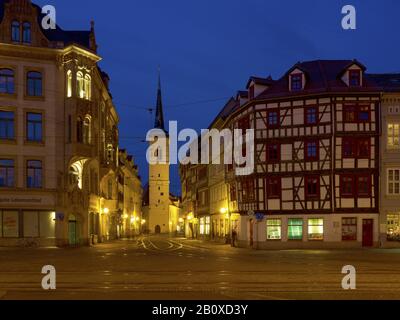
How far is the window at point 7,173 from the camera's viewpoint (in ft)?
167

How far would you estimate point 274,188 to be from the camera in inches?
2053

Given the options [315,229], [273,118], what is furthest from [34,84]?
[315,229]

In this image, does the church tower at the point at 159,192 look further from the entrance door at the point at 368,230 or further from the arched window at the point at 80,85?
the entrance door at the point at 368,230

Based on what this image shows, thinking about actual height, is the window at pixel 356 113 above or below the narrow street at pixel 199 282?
above

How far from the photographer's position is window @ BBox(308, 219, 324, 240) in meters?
51.1

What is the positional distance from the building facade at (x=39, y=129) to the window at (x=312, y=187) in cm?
1909

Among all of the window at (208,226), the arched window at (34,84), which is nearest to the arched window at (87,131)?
the arched window at (34,84)

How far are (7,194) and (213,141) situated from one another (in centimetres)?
3001

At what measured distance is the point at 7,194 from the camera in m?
50.7

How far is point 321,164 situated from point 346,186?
2650 millimetres

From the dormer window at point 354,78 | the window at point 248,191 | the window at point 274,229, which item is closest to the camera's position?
the dormer window at point 354,78

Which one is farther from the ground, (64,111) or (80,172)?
(64,111)
